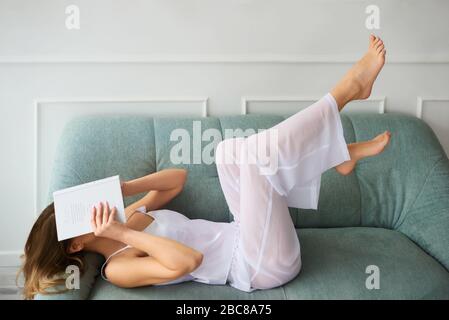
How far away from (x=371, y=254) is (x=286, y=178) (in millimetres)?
542

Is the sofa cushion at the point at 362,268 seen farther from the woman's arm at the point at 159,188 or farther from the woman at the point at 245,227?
the woman's arm at the point at 159,188

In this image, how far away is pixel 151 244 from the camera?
5.14 ft

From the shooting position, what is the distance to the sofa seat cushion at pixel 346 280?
1.65 metres

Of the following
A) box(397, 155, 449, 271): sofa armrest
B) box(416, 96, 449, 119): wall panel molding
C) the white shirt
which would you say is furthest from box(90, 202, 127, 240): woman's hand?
box(416, 96, 449, 119): wall panel molding

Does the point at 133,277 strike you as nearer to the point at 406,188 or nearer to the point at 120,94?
the point at 120,94

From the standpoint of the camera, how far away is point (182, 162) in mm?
2100

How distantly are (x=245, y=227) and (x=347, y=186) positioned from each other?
70cm

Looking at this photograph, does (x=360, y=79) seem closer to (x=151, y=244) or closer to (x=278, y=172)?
(x=278, y=172)

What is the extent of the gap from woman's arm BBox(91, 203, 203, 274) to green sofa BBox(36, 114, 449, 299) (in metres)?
0.27

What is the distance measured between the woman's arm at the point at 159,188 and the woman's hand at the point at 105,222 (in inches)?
9.5

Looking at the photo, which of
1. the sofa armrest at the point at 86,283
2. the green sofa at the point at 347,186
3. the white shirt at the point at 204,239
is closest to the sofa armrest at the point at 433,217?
the green sofa at the point at 347,186

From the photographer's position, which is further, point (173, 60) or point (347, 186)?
point (173, 60)

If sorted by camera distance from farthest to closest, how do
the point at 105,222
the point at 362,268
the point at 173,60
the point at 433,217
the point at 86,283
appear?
the point at 173,60 < the point at 433,217 < the point at 362,268 < the point at 86,283 < the point at 105,222

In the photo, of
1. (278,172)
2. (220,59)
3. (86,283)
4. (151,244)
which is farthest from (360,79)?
(86,283)
